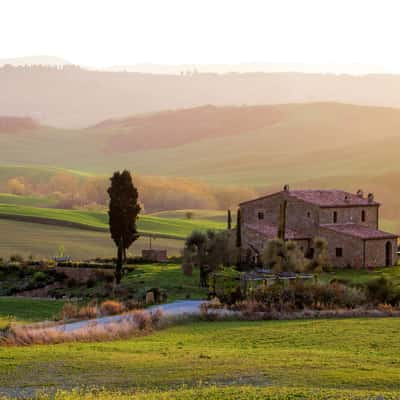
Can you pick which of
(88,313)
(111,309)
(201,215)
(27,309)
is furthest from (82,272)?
(201,215)

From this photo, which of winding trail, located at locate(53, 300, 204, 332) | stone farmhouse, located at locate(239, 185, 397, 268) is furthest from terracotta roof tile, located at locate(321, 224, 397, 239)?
winding trail, located at locate(53, 300, 204, 332)

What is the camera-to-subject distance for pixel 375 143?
181500mm

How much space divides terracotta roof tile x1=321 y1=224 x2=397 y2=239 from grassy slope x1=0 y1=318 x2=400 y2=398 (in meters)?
30.4

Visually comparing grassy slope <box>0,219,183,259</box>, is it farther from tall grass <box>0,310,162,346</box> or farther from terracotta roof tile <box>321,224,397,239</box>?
tall grass <box>0,310,162,346</box>

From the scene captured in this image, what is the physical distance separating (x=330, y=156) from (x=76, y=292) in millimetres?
130181

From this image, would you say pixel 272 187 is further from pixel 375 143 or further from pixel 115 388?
pixel 115 388

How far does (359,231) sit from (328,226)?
2.05 m

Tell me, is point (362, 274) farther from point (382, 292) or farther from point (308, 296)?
point (308, 296)

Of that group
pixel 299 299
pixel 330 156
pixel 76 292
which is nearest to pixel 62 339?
pixel 299 299

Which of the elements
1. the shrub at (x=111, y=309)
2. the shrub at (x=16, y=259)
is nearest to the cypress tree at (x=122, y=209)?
the shrub at (x=16, y=259)

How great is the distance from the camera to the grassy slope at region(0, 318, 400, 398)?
1970 centimetres

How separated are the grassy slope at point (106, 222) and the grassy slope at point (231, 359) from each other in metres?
67.0

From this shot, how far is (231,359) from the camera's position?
76.0 feet

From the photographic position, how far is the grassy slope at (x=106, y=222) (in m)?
102
